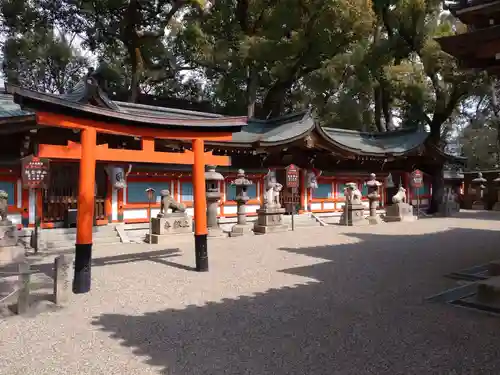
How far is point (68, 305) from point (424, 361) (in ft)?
16.1

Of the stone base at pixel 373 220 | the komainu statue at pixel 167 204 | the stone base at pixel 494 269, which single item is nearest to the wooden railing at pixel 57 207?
the komainu statue at pixel 167 204

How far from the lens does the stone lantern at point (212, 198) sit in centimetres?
1449

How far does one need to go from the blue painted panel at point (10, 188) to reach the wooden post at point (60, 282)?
319 inches

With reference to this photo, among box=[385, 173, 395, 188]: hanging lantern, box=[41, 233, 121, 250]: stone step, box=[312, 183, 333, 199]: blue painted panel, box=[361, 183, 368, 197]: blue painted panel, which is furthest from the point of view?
box=[385, 173, 395, 188]: hanging lantern

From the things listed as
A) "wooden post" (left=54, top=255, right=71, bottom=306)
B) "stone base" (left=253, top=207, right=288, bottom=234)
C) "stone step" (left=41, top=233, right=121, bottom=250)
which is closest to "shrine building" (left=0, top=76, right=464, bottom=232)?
"stone step" (left=41, top=233, right=121, bottom=250)

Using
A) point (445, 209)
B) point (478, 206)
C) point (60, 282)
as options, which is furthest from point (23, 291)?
point (478, 206)

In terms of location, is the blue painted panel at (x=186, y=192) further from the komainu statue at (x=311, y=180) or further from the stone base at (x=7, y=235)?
the stone base at (x=7, y=235)

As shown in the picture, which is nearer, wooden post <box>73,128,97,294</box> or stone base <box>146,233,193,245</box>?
wooden post <box>73,128,97,294</box>

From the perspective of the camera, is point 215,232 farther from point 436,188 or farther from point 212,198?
point 436,188

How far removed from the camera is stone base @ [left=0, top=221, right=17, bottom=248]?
9.59 meters

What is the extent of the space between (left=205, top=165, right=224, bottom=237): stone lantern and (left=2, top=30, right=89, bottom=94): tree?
1402 cm

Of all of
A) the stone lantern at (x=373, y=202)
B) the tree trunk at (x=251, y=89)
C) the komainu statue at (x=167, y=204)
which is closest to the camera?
the komainu statue at (x=167, y=204)

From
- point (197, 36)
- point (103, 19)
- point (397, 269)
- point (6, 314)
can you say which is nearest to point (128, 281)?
point (6, 314)

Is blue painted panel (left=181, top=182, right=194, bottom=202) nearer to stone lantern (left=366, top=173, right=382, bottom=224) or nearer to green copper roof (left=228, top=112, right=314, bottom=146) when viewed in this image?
green copper roof (left=228, top=112, right=314, bottom=146)
